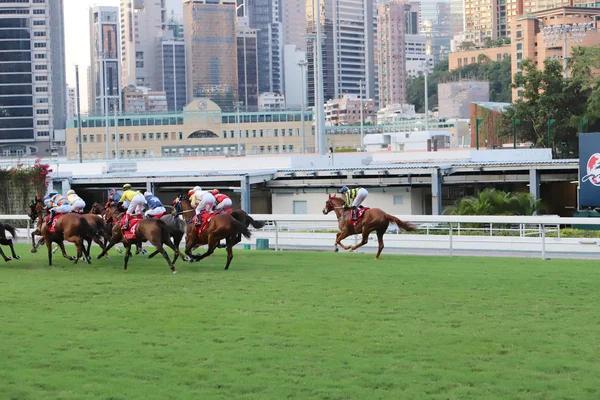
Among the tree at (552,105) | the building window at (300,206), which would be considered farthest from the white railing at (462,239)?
the tree at (552,105)

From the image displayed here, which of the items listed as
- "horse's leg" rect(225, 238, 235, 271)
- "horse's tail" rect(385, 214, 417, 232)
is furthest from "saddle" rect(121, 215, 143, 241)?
"horse's tail" rect(385, 214, 417, 232)

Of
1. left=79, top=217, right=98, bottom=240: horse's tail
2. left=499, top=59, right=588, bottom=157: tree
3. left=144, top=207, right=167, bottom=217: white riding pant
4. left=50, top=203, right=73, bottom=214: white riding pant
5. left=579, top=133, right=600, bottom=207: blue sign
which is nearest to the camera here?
left=144, top=207, right=167, bottom=217: white riding pant

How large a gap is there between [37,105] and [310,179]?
106m

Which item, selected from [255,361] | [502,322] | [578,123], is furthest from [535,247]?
[578,123]

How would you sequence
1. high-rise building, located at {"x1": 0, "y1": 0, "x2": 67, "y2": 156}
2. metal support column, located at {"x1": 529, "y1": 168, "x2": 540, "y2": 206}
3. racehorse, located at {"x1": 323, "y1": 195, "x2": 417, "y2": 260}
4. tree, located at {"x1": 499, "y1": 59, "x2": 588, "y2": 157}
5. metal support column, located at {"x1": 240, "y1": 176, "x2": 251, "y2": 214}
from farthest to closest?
high-rise building, located at {"x1": 0, "y1": 0, "x2": 67, "y2": 156}, tree, located at {"x1": 499, "y1": 59, "x2": 588, "y2": 157}, metal support column, located at {"x1": 529, "y1": 168, "x2": 540, "y2": 206}, metal support column, located at {"x1": 240, "y1": 176, "x2": 251, "y2": 214}, racehorse, located at {"x1": 323, "y1": 195, "x2": 417, "y2": 260}

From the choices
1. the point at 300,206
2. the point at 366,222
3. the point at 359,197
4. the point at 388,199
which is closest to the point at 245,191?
the point at 300,206

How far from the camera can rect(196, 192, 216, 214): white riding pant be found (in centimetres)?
1723

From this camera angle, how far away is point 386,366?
28.9ft

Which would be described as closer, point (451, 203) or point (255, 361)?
point (255, 361)

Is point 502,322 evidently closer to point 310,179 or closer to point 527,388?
point 527,388

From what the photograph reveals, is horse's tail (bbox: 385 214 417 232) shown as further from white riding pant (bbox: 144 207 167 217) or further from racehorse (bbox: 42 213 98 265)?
racehorse (bbox: 42 213 98 265)

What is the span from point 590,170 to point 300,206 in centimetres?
1353

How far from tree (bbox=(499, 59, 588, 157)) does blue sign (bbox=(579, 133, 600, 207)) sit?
29.5 meters

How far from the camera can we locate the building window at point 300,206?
40156mm
